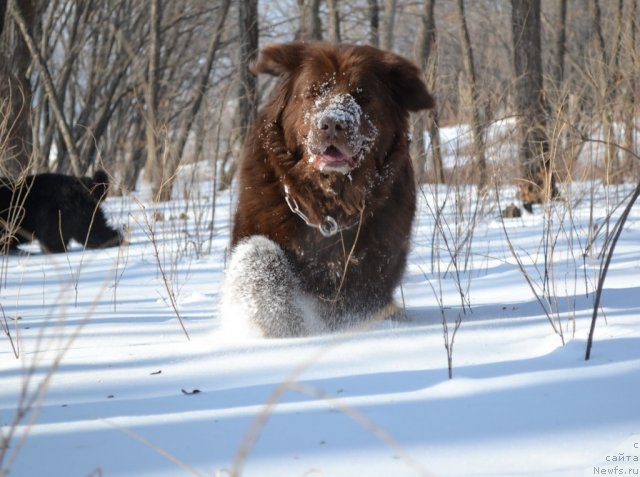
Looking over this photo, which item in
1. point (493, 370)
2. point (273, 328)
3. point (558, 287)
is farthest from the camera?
point (558, 287)

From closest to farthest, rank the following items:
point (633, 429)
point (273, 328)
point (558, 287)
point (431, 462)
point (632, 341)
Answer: point (431, 462) < point (633, 429) < point (632, 341) < point (273, 328) < point (558, 287)

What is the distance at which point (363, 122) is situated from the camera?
3.12m

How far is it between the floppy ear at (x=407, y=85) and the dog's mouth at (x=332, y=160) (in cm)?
53

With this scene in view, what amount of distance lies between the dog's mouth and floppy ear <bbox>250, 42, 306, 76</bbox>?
1.82ft

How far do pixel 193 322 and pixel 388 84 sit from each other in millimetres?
1504

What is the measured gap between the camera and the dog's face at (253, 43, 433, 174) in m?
3.01

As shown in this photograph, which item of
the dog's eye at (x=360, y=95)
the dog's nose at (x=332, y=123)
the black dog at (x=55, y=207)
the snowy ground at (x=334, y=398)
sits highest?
the dog's eye at (x=360, y=95)

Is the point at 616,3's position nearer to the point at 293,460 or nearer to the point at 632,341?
the point at 632,341

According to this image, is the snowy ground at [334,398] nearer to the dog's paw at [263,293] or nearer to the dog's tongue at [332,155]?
the dog's paw at [263,293]

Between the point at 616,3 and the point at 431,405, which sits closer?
the point at 431,405

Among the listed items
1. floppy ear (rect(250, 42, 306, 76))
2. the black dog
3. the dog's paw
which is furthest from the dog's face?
the black dog

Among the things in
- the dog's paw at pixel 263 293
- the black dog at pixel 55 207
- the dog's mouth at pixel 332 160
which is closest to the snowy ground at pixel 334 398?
the dog's paw at pixel 263 293

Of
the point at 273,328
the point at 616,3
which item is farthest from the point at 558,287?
the point at 616,3

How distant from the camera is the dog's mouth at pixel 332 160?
120 inches
